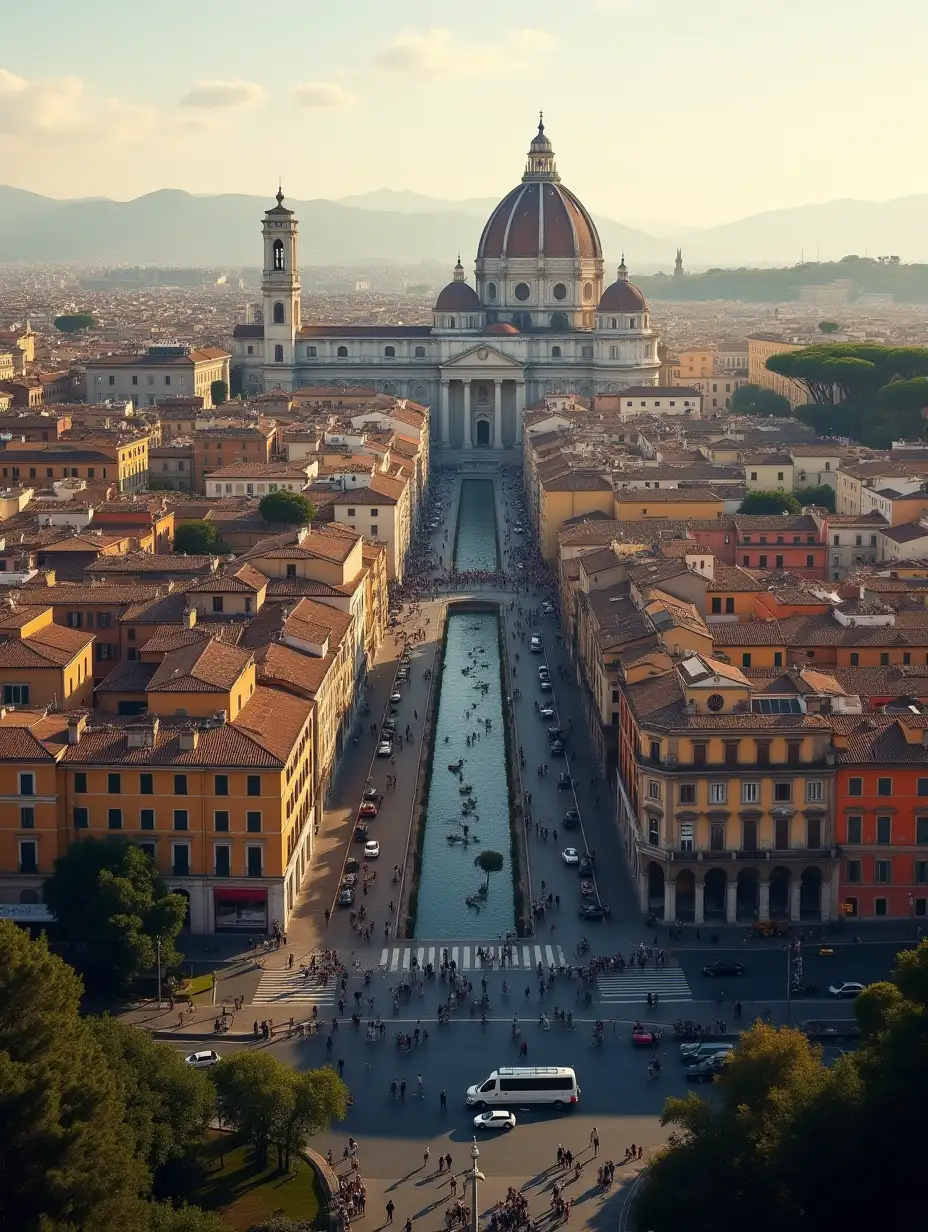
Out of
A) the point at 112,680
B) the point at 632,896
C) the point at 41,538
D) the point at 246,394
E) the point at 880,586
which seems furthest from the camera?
the point at 246,394

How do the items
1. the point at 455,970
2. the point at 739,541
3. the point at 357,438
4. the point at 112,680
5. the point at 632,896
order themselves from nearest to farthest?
the point at 455,970 → the point at 632,896 → the point at 112,680 → the point at 739,541 → the point at 357,438

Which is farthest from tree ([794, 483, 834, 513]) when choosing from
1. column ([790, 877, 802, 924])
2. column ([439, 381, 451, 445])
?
column ([439, 381, 451, 445])

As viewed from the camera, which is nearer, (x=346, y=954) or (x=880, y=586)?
(x=346, y=954)

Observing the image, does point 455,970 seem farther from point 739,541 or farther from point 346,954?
point 739,541

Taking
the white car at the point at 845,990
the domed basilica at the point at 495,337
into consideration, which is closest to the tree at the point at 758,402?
the domed basilica at the point at 495,337

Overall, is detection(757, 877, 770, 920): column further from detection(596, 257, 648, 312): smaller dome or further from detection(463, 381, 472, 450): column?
detection(596, 257, 648, 312): smaller dome

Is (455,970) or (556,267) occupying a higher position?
(556,267)

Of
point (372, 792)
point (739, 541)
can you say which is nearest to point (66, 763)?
point (372, 792)
